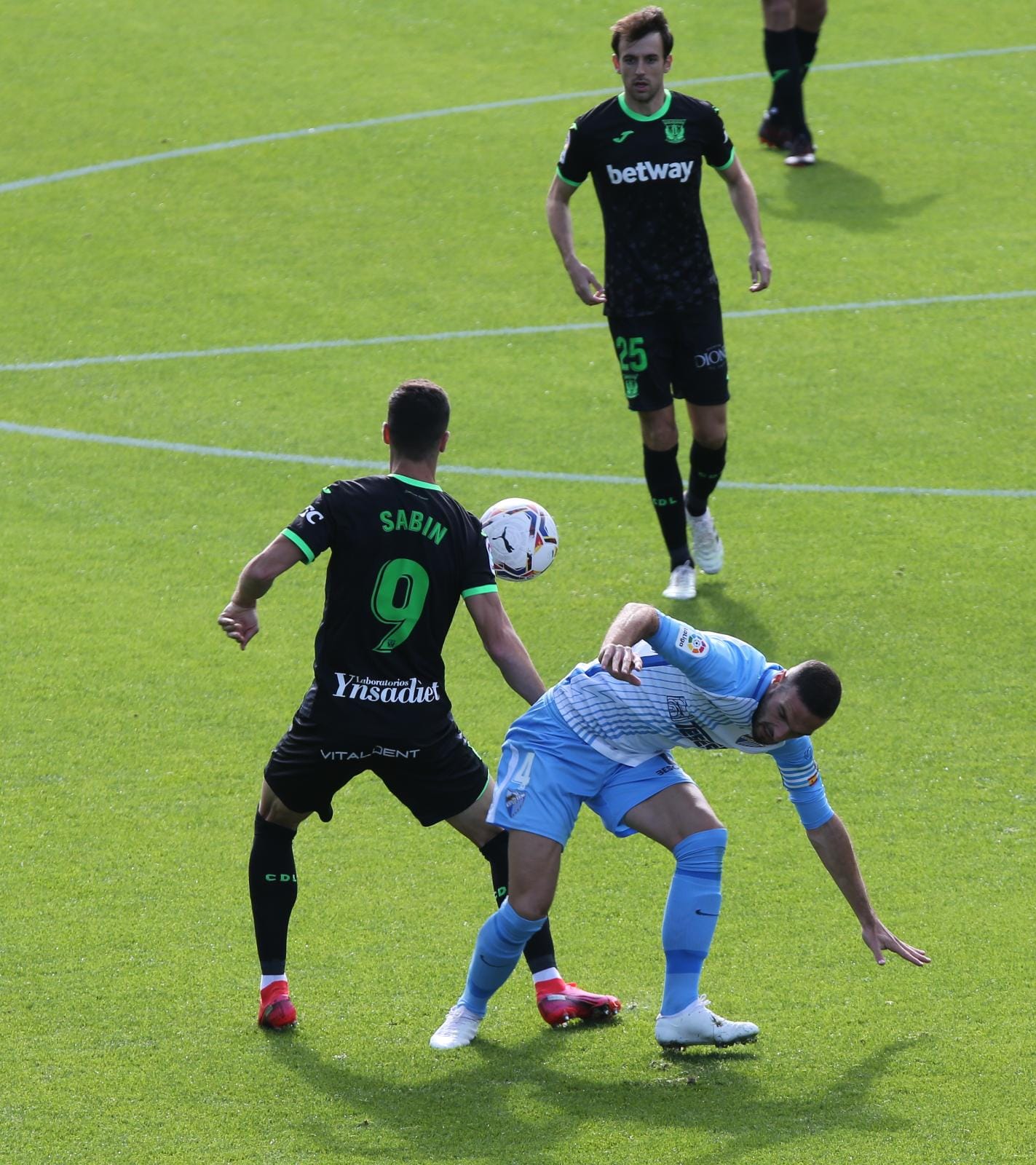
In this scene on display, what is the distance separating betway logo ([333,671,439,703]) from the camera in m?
4.89

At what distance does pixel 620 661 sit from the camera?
4.38 m

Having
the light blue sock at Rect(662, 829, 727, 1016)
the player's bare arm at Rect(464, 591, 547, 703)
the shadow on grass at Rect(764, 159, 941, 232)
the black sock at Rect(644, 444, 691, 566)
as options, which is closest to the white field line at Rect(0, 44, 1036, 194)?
the shadow on grass at Rect(764, 159, 941, 232)

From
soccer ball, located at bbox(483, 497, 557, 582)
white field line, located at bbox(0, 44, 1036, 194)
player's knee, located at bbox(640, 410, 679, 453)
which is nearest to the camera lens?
soccer ball, located at bbox(483, 497, 557, 582)

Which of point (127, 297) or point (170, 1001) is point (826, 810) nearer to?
point (170, 1001)

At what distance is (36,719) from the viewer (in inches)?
288

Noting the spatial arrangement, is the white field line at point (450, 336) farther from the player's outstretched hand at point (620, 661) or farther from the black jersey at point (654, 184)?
the player's outstretched hand at point (620, 661)

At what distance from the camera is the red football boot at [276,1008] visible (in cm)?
508

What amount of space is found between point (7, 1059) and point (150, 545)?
4.47 meters

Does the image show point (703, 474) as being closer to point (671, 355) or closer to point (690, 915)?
point (671, 355)

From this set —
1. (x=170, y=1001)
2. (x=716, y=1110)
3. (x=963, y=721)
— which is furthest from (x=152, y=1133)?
(x=963, y=721)

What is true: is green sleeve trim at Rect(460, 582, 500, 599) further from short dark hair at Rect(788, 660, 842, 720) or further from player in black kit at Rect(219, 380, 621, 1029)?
short dark hair at Rect(788, 660, 842, 720)

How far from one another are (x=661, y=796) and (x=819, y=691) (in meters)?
0.65

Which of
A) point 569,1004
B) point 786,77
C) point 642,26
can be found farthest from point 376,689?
point 786,77

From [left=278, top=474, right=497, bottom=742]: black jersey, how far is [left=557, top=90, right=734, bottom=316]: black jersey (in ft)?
11.0
